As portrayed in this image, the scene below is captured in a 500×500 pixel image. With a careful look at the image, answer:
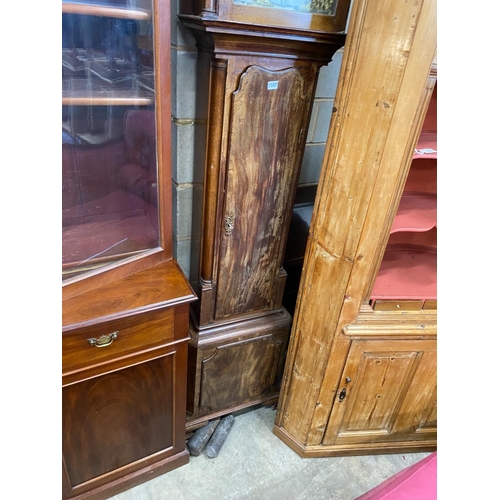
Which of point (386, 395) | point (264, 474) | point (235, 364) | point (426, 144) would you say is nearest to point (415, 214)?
point (426, 144)

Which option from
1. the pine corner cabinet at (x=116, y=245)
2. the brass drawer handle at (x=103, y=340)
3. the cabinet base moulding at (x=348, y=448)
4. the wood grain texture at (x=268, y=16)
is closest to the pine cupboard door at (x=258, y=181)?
the wood grain texture at (x=268, y=16)

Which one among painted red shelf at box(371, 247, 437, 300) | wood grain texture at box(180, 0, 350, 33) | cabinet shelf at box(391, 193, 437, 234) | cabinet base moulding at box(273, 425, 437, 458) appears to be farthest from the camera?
cabinet base moulding at box(273, 425, 437, 458)

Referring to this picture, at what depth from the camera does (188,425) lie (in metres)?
1.65

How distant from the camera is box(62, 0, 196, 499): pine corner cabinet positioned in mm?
899

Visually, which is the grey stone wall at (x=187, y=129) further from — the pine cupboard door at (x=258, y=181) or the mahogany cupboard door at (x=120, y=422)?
the mahogany cupboard door at (x=120, y=422)

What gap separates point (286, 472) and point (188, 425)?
1.42ft

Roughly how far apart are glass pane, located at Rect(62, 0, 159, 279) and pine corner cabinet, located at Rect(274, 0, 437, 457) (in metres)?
0.51

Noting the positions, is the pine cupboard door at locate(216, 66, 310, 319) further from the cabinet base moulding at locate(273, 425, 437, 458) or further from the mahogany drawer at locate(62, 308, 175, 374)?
the cabinet base moulding at locate(273, 425, 437, 458)

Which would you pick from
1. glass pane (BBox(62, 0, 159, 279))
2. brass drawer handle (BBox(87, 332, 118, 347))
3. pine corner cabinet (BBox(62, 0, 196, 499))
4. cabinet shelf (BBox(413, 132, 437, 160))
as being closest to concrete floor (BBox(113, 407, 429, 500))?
pine corner cabinet (BBox(62, 0, 196, 499))

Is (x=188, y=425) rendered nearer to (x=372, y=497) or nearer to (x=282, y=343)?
(x=282, y=343)

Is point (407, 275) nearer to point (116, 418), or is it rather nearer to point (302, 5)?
point (302, 5)

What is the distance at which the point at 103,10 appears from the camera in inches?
33.4

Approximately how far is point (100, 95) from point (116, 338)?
0.63 m
